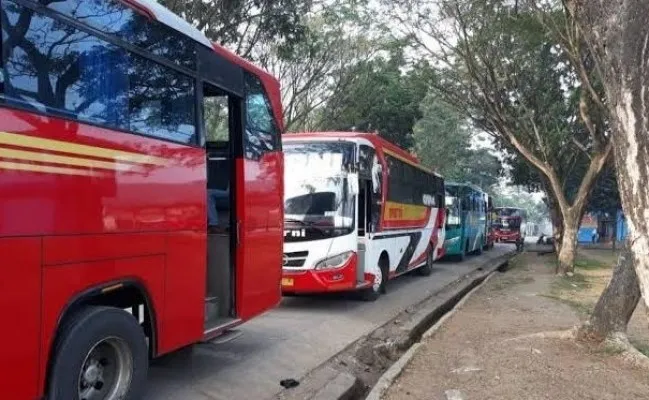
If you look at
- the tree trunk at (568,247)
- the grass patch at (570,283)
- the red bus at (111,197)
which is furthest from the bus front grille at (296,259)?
the tree trunk at (568,247)

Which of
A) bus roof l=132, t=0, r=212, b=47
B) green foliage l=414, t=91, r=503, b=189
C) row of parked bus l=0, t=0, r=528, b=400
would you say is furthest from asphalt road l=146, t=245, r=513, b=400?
green foliage l=414, t=91, r=503, b=189

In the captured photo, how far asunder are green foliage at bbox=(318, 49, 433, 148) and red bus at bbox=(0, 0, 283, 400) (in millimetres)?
17719

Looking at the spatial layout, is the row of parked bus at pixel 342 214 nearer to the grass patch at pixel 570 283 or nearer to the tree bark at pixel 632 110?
the grass patch at pixel 570 283

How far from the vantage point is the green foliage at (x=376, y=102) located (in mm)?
25672

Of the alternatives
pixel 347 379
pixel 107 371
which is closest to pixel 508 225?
pixel 347 379

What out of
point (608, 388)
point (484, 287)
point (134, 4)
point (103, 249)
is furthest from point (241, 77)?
Result: point (484, 287)

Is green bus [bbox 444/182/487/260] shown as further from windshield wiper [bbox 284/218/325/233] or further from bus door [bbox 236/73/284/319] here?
bus door [bbox 236/73/284/319]

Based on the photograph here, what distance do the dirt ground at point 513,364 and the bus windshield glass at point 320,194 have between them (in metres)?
2.45

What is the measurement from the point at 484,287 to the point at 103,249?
39.3 ft

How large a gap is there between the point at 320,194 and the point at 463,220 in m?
14.6

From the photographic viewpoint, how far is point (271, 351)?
24.8ft

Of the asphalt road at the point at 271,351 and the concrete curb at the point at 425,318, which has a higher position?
the asphalt road at the point at 271,351

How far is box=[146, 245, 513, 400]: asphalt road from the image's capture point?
6.02m

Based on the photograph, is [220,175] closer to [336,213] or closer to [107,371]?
[107,371]
